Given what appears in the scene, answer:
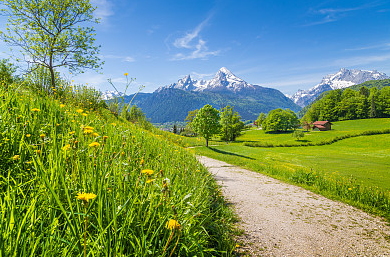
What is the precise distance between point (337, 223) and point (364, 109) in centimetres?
9444

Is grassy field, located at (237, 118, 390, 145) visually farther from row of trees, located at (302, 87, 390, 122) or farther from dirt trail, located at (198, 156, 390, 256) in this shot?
dirt trail, located at (198, 156, 390, 256)

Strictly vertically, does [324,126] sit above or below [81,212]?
below

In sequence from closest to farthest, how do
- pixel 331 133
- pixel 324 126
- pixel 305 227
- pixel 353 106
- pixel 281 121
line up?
pixel 305 227
pixel 331 133
pixel 324 126
pixel 353 106
pixel 281 121

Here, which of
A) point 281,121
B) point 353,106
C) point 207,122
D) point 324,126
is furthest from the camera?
point 281,121

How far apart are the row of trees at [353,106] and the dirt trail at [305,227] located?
3615 inches

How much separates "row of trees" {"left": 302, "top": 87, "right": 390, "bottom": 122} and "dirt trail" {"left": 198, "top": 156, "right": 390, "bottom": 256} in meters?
91.8

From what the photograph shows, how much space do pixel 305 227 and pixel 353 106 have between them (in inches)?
3836

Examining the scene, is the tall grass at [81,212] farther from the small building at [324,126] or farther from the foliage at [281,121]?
the small building at [324,126]

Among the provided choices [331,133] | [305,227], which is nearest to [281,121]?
[331,133]

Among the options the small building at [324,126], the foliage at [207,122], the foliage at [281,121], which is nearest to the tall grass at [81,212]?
the foliage at [207,122]

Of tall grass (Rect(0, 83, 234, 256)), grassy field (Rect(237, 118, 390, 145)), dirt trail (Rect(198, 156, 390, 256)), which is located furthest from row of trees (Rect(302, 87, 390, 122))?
tall grass (Rect(0, 83, 234, 256))

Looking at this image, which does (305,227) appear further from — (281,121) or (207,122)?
(281,121)

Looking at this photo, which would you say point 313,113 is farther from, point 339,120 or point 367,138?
point 367,138

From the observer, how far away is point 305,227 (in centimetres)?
403
